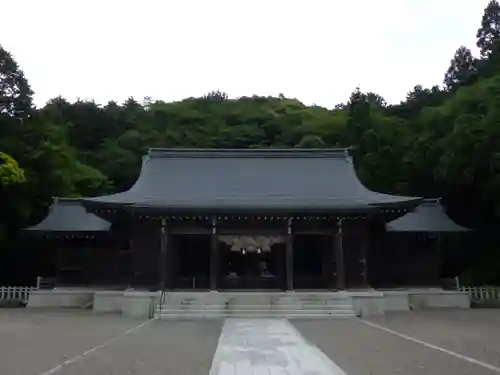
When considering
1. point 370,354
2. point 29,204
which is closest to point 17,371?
point 370,354

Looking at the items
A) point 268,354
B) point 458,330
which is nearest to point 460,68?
point 458,330

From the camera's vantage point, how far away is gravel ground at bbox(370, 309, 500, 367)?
10.9 metres

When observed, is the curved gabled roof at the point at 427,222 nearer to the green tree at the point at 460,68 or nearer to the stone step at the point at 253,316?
the stone step at the point at 253,316

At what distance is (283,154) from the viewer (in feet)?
95.5

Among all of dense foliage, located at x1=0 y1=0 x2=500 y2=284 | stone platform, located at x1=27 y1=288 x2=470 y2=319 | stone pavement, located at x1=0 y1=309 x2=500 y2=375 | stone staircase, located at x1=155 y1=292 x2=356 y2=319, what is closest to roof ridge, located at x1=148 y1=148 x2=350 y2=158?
dense foliage, located at x1=0 y1=0 x2=500 y2=284

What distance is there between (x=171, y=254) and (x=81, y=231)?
542 centimetres

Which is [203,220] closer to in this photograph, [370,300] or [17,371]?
[370,300]

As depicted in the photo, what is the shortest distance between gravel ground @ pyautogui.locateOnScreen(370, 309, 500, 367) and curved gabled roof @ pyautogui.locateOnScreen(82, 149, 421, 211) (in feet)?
15.6

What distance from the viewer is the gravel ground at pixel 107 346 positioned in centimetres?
909

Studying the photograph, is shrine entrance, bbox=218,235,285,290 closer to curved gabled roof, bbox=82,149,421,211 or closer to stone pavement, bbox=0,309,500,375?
curved gabled roof, bbox=82,149,421,211

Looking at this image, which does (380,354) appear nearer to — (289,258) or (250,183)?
(289,258)

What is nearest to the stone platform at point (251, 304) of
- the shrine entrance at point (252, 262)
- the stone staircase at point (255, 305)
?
the stone staircase at point (255, 305)

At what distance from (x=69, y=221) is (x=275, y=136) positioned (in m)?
28.1

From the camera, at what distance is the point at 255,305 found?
70.1ft
